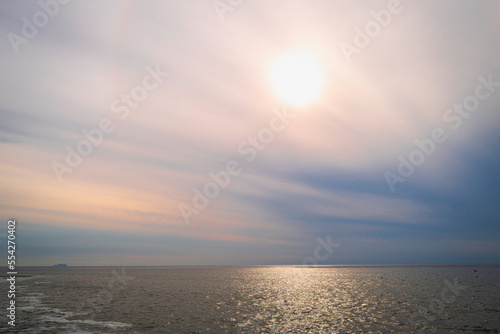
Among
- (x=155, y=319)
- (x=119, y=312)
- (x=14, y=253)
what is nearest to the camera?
(x=14, y=253)

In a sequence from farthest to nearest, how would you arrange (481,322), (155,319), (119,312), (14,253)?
1. (119,312)
2. (155,319)
3. (481,322)
4. (14,253)

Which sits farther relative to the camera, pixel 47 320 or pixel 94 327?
pixel 47 320

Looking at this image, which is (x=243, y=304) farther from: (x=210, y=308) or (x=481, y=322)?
(x=481, y=322)

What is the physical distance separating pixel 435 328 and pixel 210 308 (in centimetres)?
3411

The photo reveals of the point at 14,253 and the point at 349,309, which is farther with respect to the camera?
the point at 349,309

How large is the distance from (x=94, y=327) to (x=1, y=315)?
59.5 feet

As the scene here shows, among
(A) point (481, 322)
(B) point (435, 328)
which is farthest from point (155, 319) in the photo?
(A) point (481, 322)

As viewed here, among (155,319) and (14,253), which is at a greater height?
(14,253)

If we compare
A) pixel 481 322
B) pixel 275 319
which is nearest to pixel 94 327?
pixel 275 319

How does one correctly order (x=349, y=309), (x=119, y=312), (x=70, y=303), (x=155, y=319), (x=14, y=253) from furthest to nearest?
(x=70, y=303), (x=349, y=309), (x=119, y=312), (x=155, y=319), (x=14, y=253)

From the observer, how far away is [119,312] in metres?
49.2

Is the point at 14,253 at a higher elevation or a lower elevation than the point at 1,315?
higher

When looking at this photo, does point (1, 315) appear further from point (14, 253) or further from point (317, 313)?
A: point (317, 313)

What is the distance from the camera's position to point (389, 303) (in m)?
60.1
